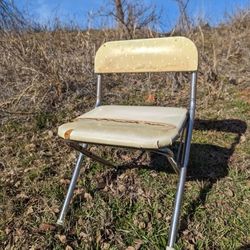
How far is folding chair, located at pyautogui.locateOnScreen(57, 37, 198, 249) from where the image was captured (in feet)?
5.48

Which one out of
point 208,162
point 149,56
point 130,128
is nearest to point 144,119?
point 130,128

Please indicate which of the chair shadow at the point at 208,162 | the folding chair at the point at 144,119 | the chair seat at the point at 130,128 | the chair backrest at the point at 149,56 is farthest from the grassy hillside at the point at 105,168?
the chair backrest at the point at 149,56

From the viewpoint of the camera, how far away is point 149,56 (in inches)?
86.7

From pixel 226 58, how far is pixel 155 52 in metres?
2.92

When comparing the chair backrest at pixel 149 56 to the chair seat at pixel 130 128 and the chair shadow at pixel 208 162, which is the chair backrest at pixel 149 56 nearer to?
the chair seat at pixel 130 128

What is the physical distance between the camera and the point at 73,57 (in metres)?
4.18

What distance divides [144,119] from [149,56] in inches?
18.5

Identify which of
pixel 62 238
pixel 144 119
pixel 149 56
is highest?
pixel 149 56

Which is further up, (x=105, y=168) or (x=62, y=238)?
(x=105, y=168)

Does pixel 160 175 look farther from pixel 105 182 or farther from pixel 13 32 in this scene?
pixel 13 32

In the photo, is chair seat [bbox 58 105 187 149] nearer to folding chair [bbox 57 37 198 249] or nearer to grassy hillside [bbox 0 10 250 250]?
folding chair [bbox 57 37 198 249]

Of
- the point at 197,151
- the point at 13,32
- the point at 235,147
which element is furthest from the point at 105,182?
the point at 13,32

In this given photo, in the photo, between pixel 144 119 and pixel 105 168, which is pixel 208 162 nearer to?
pixel 105 168

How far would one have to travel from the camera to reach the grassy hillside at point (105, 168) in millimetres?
2080
